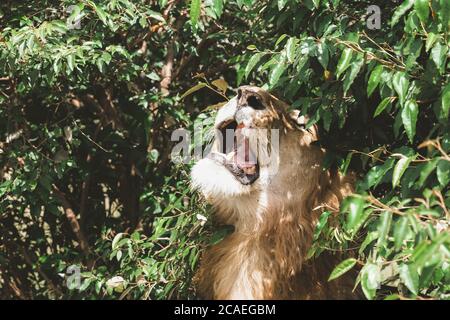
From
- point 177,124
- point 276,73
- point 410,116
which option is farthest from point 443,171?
point 177,124

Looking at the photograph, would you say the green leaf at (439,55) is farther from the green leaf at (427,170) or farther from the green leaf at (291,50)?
the green leaf at (291,50)

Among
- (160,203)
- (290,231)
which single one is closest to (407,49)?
(290,231)

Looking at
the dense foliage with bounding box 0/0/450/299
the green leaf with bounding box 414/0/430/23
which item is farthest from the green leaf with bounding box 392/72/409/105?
the green leaf with bounding box 414/0/430/23

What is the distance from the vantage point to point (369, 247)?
3.26m

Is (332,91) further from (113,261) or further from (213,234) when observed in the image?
(113,261)

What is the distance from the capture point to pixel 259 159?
3609mm

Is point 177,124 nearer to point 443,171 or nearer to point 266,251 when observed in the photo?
point 266,251

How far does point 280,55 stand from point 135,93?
74.1 inches

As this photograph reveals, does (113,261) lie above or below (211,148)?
below

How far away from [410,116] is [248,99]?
35.3 inches

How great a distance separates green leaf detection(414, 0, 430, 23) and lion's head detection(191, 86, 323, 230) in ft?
3.17

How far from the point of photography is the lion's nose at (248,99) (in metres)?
3.54

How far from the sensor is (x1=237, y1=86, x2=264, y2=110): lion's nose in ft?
11.6

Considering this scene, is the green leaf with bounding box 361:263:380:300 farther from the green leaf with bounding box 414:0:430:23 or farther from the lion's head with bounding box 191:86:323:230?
the lion's head with bounding box 191:86:323:230
